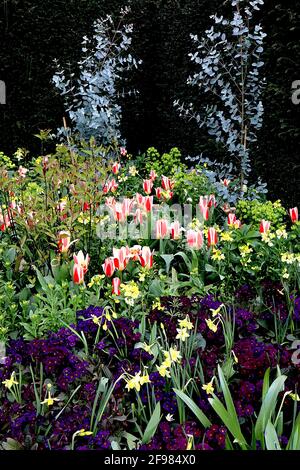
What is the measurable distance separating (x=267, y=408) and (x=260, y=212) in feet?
7.97

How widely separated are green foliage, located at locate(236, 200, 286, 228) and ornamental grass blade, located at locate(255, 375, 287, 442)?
2150 mm

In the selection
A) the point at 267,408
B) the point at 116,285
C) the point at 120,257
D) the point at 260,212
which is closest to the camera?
the point at 267,408

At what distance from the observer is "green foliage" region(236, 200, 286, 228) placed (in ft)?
14.1

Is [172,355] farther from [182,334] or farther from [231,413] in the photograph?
[231,413]

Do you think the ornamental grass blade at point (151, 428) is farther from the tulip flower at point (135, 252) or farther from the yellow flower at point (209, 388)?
the tulip flower at point (135, 252)

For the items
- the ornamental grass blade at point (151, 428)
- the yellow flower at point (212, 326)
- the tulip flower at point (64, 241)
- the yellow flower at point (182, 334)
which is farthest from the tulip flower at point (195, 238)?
the ornamental grass blade at point (151, 428)

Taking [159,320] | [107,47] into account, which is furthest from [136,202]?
[107,47]

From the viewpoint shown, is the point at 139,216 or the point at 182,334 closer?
the point at 182,334

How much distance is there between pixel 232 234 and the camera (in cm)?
386

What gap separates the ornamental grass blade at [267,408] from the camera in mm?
2129

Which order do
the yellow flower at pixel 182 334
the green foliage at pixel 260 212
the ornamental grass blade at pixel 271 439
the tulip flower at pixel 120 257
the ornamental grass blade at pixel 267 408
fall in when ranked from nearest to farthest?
the ornamental grass blade at pixel 271 439 → the ornamental grass blade at pixel 267 408 → the yellow flower at pixel 182 334 → the tulip flower at pixel 120 257 → the green foliage at pixel 260 212

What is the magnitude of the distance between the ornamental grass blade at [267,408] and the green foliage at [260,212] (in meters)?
2.15

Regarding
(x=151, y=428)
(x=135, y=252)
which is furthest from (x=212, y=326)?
(x=135, y=252)

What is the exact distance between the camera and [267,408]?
84.7 inches
